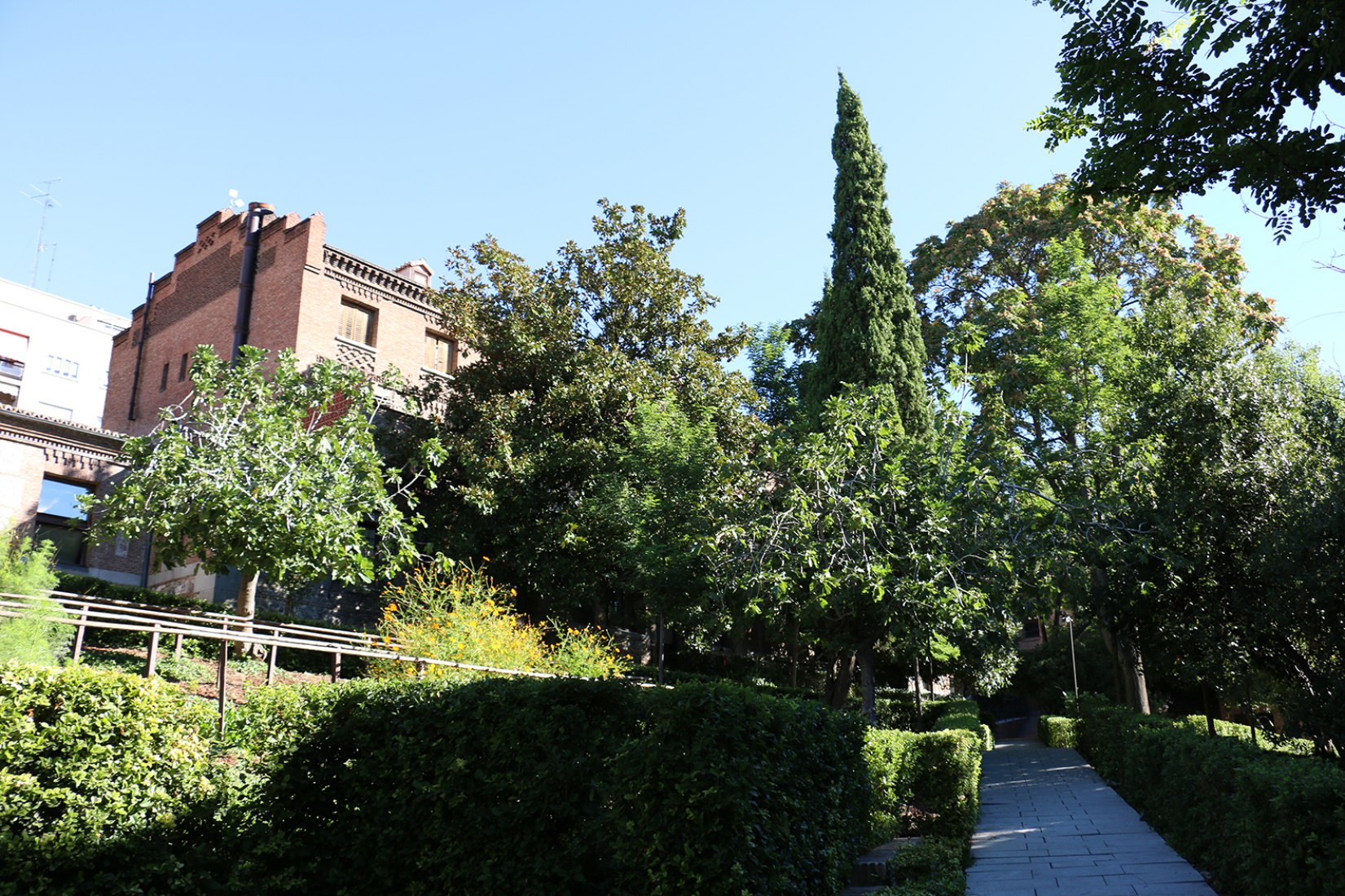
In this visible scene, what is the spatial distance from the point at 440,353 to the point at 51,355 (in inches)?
1245

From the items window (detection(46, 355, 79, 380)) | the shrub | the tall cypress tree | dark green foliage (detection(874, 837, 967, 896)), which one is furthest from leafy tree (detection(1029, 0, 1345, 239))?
window (detection(46, 355, 79, 380))

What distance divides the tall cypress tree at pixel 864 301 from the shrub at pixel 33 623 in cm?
1542

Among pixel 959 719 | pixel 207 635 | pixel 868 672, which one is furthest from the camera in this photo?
pixel 959 719

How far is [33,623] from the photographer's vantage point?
11211 mm

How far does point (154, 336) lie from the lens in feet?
90.0

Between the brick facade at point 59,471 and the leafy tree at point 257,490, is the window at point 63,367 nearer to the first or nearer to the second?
the brick facade at point 59,471

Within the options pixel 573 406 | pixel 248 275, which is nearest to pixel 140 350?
pixel 248 275

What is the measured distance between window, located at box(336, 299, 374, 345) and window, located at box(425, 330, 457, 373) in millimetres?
1800

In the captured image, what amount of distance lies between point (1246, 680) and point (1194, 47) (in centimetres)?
1092

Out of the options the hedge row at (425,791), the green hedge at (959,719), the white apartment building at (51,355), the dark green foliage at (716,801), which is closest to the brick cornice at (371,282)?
the green hedge at (959,719)

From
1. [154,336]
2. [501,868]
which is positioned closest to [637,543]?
[501,868]

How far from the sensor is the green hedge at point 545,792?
6.27 m

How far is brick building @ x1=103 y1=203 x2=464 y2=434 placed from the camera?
23109 mm

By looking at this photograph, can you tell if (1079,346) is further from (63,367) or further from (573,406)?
(63,367)
